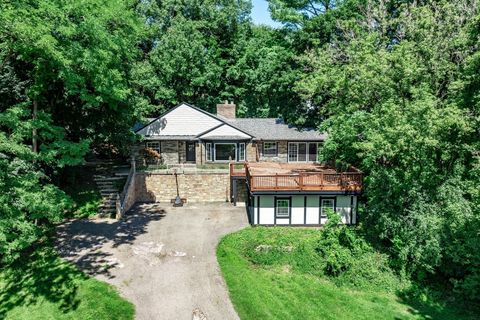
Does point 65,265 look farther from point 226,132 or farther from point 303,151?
point 303,151

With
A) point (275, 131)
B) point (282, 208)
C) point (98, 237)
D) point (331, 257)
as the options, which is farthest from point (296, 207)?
point (98, 237)

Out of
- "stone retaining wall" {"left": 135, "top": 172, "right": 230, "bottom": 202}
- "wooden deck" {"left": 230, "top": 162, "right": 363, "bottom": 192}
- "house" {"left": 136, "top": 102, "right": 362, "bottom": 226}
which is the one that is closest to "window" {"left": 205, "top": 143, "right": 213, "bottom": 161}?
"house" {"left": 136, "top": 102, "right": 362, "bottom": 226}

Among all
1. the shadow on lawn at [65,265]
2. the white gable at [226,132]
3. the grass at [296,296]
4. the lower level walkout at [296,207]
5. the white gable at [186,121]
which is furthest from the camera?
the white gable at [186,121]

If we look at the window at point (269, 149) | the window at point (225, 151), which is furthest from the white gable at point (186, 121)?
the window at point (269, 149)

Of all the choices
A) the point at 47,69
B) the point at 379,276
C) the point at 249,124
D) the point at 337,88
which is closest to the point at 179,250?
the point at 379,276

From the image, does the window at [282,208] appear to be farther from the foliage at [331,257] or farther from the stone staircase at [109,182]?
the stone staircase at [109,182]

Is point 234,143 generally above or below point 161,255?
above

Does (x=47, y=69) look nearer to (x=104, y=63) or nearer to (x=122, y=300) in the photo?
(x=104, y=63)
